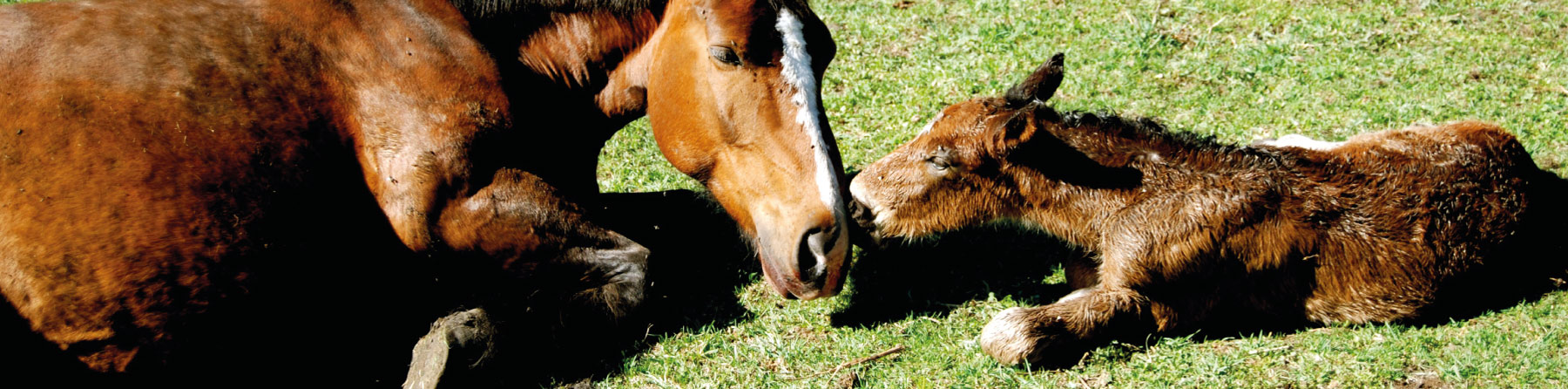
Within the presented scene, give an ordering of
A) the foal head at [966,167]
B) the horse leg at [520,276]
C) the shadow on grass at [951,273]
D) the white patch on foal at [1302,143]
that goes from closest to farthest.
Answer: the horse leg at [520,276]
the foal head at [966,167]
the shadow on grass at [951,273]
the white patch on foal at [1302,143]

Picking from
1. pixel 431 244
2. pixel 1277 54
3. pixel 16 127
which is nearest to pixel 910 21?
pixel 1277 54

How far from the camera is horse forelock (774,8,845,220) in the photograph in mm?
3873

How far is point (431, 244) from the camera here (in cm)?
407

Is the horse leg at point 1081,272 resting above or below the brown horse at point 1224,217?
below

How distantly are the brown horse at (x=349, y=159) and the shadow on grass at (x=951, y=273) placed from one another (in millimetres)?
980

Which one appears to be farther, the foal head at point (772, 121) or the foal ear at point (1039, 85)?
the foal ear at point (1039, 85)

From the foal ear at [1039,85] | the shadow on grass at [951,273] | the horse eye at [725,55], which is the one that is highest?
the horse eye at [725,55]

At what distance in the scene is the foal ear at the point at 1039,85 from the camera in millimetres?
4695

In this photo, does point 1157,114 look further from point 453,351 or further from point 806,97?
point 453,351

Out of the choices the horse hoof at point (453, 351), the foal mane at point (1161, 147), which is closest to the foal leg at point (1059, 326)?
the foal mane at point (1161, 147)

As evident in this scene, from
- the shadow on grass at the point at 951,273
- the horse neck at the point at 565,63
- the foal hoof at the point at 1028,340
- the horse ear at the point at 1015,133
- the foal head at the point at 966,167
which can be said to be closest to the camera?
the foal hoof at the point at 1028,340

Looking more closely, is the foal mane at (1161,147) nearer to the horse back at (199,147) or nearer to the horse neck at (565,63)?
the horse neck at (565,63)

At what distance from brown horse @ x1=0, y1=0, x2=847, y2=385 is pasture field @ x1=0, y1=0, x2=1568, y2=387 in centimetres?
72

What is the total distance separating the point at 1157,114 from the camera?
657cm
